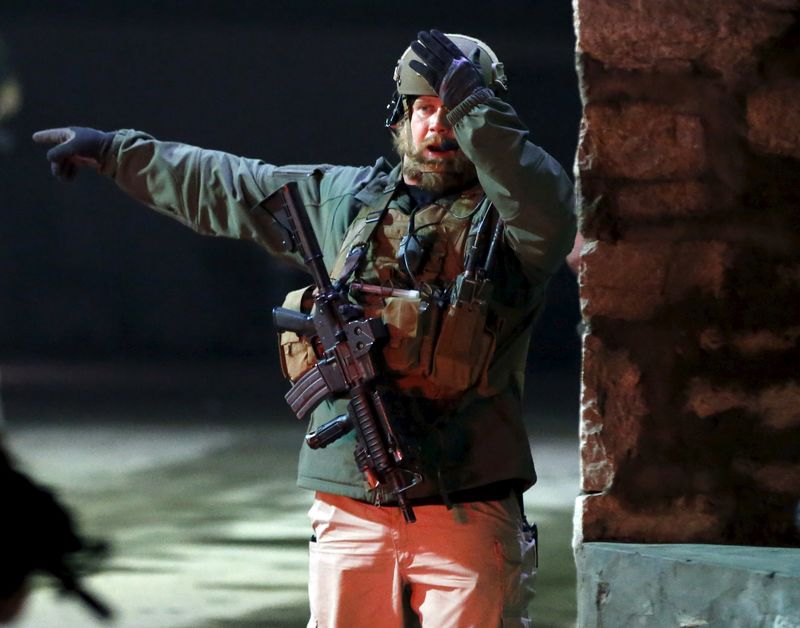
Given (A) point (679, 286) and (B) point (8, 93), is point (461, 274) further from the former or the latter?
(B) point (8, 93)

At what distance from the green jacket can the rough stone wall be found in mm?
151

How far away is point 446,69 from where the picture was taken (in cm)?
302

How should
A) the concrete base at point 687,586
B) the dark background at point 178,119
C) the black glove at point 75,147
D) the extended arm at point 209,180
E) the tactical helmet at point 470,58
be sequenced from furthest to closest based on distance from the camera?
the dark background at point 178,119, the black glove at point 75,147, the extended arm at point 209,180, the tactical helmet at point 470,58, the concrete base at point 687,586

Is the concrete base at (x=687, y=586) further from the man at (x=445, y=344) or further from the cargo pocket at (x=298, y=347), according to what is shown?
the cargo pocket at (x=298, y=347)

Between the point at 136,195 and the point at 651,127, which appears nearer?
the point at 651,127

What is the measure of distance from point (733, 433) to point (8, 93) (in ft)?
59.0

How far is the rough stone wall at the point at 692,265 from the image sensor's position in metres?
3.07

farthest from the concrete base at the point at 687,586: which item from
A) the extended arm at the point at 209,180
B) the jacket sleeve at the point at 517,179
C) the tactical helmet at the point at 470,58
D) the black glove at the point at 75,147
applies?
the black glove at the point at 75,147

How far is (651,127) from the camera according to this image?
308 cm

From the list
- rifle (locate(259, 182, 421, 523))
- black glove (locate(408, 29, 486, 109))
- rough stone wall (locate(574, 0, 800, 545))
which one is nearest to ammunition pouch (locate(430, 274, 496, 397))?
rifle (locate(259, 182, 421, 523))

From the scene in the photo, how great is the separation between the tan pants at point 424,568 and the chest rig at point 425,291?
287 millimetres

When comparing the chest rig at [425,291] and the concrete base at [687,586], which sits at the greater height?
the chest rig at [425,291]

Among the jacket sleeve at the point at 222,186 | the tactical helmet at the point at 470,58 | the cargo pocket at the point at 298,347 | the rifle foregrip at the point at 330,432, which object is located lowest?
the rifle foregrip at the point at 330,432

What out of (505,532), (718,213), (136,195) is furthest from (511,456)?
(136,195)
